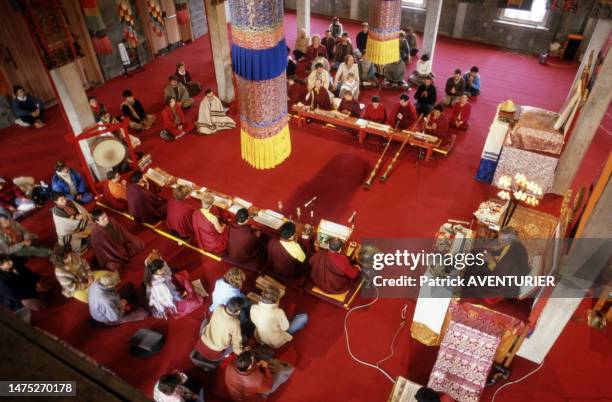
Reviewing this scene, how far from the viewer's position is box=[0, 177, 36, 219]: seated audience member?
25.5 feet

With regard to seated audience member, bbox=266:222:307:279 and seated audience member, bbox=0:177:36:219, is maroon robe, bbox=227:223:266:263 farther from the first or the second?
seated audience member, bbox=0:177:36:219

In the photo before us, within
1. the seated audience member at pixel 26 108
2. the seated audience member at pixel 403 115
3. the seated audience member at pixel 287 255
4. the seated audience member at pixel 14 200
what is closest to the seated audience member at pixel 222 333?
the seated audience member at pixel 287 255

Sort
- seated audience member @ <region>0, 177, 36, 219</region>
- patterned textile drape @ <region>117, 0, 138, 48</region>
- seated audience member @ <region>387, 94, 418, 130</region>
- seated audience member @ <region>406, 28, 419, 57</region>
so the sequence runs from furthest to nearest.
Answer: seated audience member @ <region>406, 28, 419, 57</region>, patterned textile drape @ <region>117, 0, 138, 48</region>, seated audience member @ <region>387, 94, 418, 130</region>, seated audience member @ <region>0, 177, 36, 219</region>

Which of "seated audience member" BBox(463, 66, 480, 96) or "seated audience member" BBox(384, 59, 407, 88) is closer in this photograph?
"seated audience member" BBox(463, 66, 480, 96)

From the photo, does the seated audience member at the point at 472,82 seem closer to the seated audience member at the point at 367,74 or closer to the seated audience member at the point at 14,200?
the seated audience member at the point at 367,74

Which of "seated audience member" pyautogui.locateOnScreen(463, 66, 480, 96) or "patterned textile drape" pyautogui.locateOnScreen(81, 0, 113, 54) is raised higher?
"patterned textile drape" pyautogui.locateOnScreen(81, 0, 113, 54)

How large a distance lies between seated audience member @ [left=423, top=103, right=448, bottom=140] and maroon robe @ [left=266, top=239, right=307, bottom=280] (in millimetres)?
4595

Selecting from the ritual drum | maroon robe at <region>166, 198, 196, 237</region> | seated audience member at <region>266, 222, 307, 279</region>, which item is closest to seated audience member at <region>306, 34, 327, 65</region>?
the ritual drum

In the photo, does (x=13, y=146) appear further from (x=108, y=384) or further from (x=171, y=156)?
(x=108, y=384)

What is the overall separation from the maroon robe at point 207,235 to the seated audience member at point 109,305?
137cm

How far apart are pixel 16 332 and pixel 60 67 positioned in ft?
23.1

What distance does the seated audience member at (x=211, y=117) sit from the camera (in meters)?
9.79

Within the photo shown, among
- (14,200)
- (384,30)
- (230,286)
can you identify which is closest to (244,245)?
(230,286)

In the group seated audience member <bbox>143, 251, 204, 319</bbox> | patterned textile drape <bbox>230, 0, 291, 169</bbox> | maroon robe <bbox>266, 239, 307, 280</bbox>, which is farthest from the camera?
maroon robe <bbox>266, 239, 307, 280</bbox>
